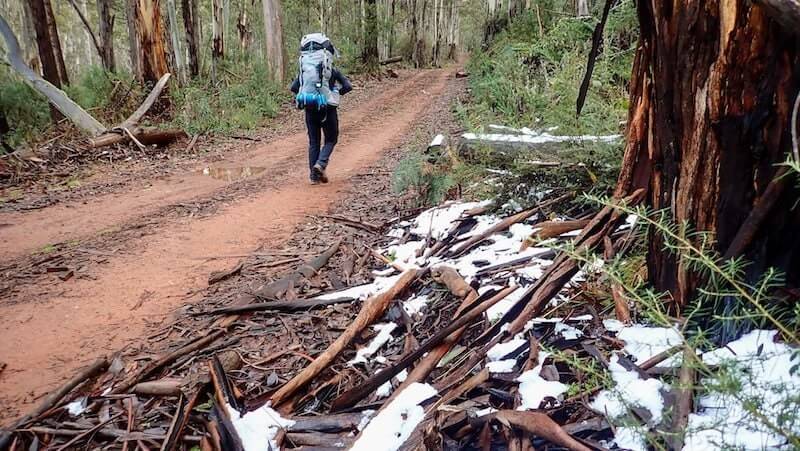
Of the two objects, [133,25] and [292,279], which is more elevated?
[133,25]

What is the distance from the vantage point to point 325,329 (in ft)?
10.9

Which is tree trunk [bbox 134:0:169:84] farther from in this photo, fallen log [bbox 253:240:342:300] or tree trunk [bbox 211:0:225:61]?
fallen log [bbox 253:240:342:300]

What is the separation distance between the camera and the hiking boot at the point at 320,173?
783 centimetres

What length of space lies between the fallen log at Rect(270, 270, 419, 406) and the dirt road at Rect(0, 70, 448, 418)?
66.3 inches

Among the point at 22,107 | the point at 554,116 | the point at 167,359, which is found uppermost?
the point at 554,116

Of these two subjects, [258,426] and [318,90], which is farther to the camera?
[318,90]

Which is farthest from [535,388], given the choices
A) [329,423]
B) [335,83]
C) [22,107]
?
[22,107]

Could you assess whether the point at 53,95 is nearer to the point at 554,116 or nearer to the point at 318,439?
the point at 554,116

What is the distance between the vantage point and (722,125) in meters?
1.80

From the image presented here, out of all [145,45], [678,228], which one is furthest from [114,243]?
[145,45]

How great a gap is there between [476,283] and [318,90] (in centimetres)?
531

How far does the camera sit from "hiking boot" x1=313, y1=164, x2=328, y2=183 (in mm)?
7828

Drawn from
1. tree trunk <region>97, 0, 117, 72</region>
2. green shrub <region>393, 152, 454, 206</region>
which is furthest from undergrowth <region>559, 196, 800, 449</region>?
tree trunk <region>97, 0, 117, 72</region>

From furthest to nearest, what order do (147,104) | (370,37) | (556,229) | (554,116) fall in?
1. (370,37)
2. (147,104)
3. (554,116)
4. (556,229)
